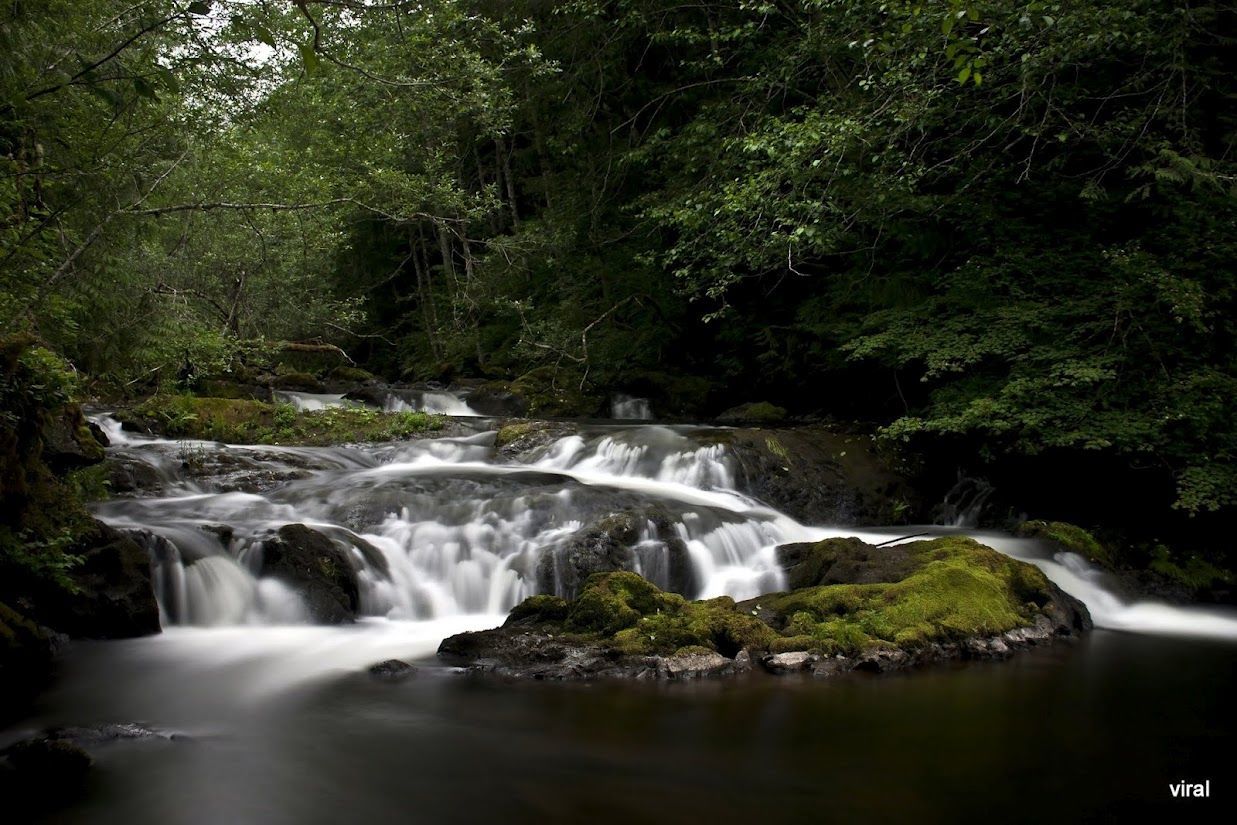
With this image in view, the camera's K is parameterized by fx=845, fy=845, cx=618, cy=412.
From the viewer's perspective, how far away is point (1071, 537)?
29.8 ft

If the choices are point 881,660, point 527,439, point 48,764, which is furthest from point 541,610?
point 527,439

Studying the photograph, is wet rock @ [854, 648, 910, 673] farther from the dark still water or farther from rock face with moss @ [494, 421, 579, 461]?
rock face with moss @ [494, 421, 579, 461]

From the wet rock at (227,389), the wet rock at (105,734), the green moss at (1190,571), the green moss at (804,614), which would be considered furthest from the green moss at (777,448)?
the wet rock at (227,389)

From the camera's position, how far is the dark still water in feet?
13.4

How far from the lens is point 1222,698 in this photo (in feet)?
19.1

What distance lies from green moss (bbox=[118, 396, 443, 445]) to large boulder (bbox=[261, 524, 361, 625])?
4.87m

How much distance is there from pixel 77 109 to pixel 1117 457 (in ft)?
36.3

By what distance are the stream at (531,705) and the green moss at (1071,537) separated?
0.85ft

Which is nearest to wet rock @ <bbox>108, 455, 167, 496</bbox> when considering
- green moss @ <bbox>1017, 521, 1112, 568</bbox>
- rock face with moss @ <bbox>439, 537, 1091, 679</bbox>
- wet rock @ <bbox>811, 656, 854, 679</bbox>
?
rock face with moss @ <bbox>439, 537, 1091, 679</bbox>

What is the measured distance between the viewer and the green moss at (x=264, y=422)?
11.7 metres

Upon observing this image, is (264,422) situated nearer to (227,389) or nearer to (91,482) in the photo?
(227,389)

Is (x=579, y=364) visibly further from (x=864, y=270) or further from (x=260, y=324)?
(x=260, y=324)

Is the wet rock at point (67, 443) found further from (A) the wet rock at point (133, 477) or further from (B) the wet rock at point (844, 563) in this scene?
(B) the wet rock at point (844, 563)

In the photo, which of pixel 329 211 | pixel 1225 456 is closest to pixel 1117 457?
pixel 1225 456
